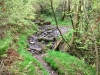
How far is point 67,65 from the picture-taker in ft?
38.0

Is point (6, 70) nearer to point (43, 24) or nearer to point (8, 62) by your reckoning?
point (8, 62)

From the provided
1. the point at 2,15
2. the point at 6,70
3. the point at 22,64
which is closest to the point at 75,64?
the point at 22,64

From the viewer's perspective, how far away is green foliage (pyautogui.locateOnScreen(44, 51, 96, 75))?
10.8m

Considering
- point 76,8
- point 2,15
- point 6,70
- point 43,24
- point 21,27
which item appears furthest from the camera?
point 43,24

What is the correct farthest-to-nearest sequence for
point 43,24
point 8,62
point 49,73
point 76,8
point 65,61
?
point 43,24 < point 76,8 < point 65,61 < point 49,73 < point 8,62

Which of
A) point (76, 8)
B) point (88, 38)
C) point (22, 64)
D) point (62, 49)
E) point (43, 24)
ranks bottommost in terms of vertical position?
point (43, 24)

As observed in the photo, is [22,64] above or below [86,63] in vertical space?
above

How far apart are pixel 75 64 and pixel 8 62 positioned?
154 inches

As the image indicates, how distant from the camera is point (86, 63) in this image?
11688 mm

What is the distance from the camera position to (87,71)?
10.7m

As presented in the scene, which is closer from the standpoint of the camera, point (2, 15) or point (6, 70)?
point (6, 70)

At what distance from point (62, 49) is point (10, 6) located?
16.8 feet

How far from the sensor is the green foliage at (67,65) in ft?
35.5

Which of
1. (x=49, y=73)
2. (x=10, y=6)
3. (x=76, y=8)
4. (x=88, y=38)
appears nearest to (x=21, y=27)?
(x=10, y=6)
